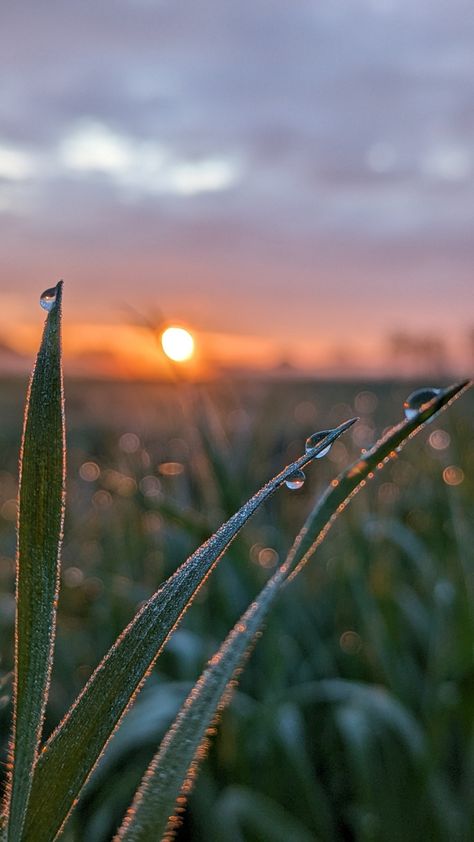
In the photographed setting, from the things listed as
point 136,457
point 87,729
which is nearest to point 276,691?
point 136,457

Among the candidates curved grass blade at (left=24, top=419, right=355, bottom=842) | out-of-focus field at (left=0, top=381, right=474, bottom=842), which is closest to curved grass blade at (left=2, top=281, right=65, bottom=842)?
curved grass blade at (left=24, top=419, right=355, bottom=842)

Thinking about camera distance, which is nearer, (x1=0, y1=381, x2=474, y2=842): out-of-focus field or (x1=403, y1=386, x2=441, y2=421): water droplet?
(x1=403, y1=386, x2=441, y2=421): water droplet

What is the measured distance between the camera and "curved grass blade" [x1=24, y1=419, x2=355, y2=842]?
19.1 inches

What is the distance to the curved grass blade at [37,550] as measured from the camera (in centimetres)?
49

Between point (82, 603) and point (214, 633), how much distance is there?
0.63 metres

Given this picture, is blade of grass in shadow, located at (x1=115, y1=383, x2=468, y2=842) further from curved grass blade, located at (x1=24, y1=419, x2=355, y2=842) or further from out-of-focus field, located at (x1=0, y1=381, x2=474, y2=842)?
out-of-focus field, located at (x1=0, y1=381, x2=474, y2=842)

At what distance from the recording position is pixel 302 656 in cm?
192

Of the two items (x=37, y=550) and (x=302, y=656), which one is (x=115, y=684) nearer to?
(x=37, y=550)

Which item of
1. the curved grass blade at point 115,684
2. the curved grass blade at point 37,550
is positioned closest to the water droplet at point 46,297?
the curved grass blade at point 37,550

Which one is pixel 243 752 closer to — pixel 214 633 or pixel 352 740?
pixel 352 740

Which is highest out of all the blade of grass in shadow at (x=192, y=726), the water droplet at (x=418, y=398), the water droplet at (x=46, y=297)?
the water droplet at (x=46, y=297)

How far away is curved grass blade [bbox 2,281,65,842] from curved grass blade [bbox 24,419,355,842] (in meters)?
0.02

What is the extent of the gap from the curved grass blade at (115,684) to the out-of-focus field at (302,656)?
2.22ft

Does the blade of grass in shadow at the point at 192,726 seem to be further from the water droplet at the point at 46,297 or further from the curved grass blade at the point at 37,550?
the water droplet at the point at 46,297
